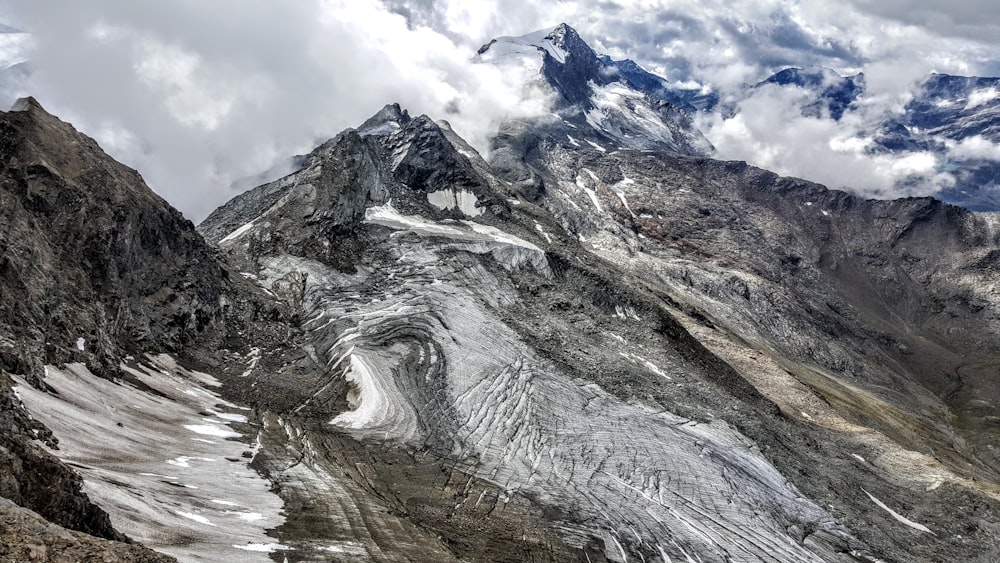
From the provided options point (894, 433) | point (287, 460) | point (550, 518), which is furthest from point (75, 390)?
point (894, 433)

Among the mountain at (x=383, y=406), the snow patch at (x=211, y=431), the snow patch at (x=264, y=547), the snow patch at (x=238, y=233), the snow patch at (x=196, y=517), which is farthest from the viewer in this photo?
the snow patch at (x=238, y=233)

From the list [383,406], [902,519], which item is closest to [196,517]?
[383,406]

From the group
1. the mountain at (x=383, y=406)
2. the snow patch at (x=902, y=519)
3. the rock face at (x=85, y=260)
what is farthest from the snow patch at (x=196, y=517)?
the snow patch at (x=902, y=519)

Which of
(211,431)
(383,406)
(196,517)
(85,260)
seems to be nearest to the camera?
(196,517)

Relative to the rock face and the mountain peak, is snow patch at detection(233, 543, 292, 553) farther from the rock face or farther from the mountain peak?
the mountain peak

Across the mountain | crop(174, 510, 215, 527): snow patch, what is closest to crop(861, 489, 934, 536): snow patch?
the mountain

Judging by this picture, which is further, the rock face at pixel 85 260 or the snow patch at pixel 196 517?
the rock face at pixel 85 260

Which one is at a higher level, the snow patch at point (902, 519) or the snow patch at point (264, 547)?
the snow patch at point (902, 519)

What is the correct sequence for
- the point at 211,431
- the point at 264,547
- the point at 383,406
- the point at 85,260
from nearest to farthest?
the point at 264,547 < the point at 211,431 < the point at 85,260 < the point at 383,406

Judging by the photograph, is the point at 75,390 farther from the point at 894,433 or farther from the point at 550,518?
the point at 894,433

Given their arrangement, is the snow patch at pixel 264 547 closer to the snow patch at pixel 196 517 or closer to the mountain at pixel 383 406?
the mountain at pixel 383 406

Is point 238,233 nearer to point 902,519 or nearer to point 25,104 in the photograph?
point 25,104
